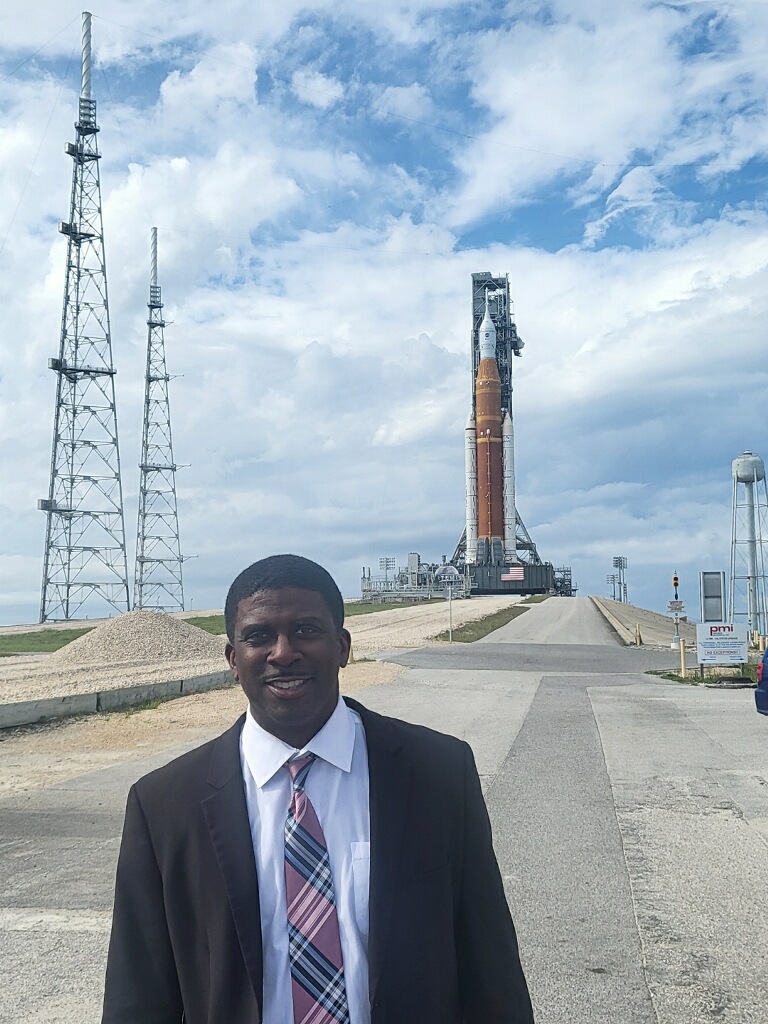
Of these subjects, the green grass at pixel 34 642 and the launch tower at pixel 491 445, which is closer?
the green grass at pixel 34 642

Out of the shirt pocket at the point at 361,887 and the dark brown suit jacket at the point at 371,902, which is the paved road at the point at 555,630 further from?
the shirt pocket at the point at 361,887

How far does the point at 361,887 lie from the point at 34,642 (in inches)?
1460

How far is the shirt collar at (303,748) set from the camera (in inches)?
92.1

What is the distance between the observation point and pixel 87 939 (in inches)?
211

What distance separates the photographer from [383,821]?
2.28 meters

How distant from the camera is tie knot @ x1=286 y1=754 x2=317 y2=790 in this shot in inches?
91.6

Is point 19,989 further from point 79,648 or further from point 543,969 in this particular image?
point 79,648

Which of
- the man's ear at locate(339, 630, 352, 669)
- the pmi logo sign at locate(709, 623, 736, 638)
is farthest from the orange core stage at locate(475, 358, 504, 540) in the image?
the man's ear at locate(339, 630, 352, 669)

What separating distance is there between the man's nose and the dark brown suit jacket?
9.5 inches

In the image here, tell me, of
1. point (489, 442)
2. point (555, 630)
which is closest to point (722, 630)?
point (555, 630)

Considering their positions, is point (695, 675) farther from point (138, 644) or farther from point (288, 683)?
point (288, 683)

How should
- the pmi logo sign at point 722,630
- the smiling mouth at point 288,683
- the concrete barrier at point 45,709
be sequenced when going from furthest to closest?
1. the pmi logo sign at point 722,630
2. the concrete barrier at point 45,709
3. the smiling mouth at point 288,683

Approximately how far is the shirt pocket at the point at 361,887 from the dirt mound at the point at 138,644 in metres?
24.6

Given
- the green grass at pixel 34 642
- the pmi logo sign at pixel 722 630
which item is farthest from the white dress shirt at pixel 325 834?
the green grass at pixel 34 642
